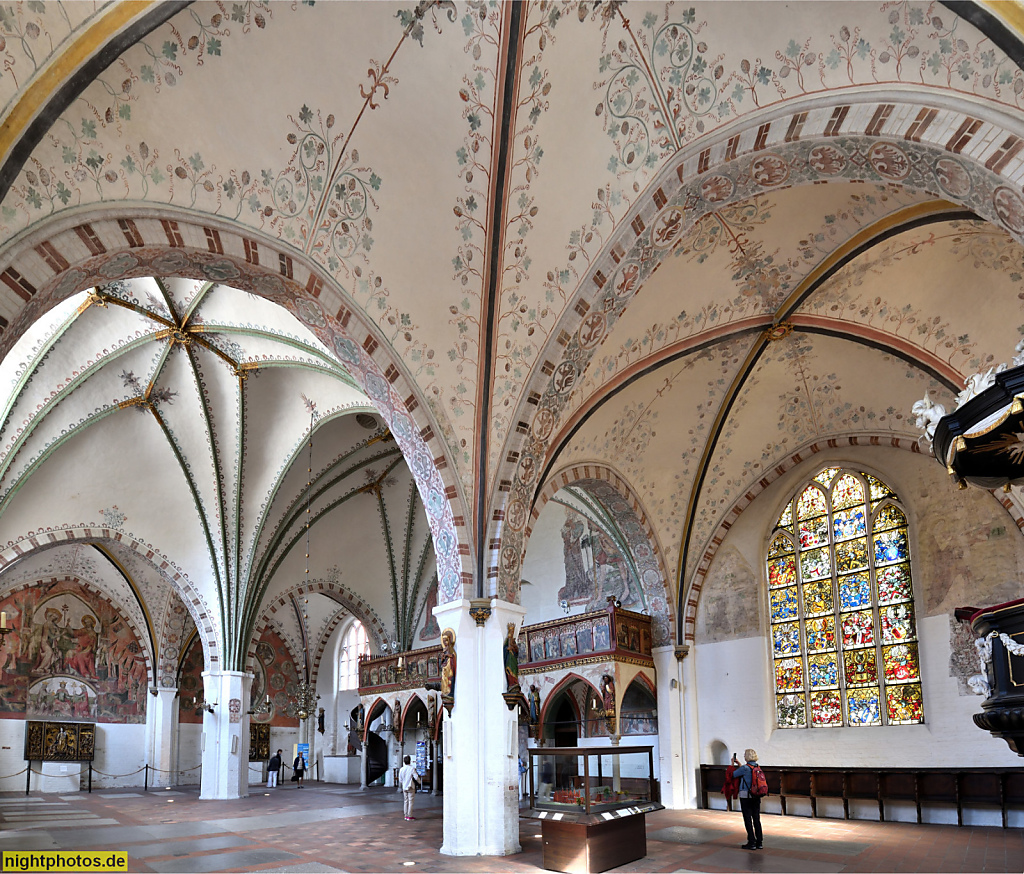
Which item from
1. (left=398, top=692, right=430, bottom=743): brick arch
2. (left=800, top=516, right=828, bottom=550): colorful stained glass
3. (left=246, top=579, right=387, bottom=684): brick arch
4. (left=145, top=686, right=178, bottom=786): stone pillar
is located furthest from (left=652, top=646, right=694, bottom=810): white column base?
(left=145, top=686, right=178, bottom=786): stone pillar

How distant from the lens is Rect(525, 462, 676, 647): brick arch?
13211 millimetres

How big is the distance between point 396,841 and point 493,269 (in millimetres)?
6940

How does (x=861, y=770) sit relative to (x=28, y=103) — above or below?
below

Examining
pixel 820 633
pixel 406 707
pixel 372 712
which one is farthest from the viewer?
pixel 372 712

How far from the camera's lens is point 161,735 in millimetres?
21500

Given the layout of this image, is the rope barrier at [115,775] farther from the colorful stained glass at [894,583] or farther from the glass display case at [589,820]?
the colorful stained glass at [894,583]

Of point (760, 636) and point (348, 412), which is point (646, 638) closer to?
point (760, 636)

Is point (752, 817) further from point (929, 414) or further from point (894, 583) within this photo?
point (929, 414)

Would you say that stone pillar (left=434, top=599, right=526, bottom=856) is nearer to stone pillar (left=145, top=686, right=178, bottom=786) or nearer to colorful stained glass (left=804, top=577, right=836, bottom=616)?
colorful stained glass (left=804, top=577, right=836, bottom=616)

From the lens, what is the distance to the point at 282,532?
16.3 metres

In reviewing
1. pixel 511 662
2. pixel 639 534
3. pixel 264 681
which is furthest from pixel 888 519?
pixel 264 681

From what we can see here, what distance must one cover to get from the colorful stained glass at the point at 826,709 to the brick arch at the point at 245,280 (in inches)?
286

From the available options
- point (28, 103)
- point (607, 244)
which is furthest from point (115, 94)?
point (607, 244)

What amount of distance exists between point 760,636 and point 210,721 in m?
11.2
